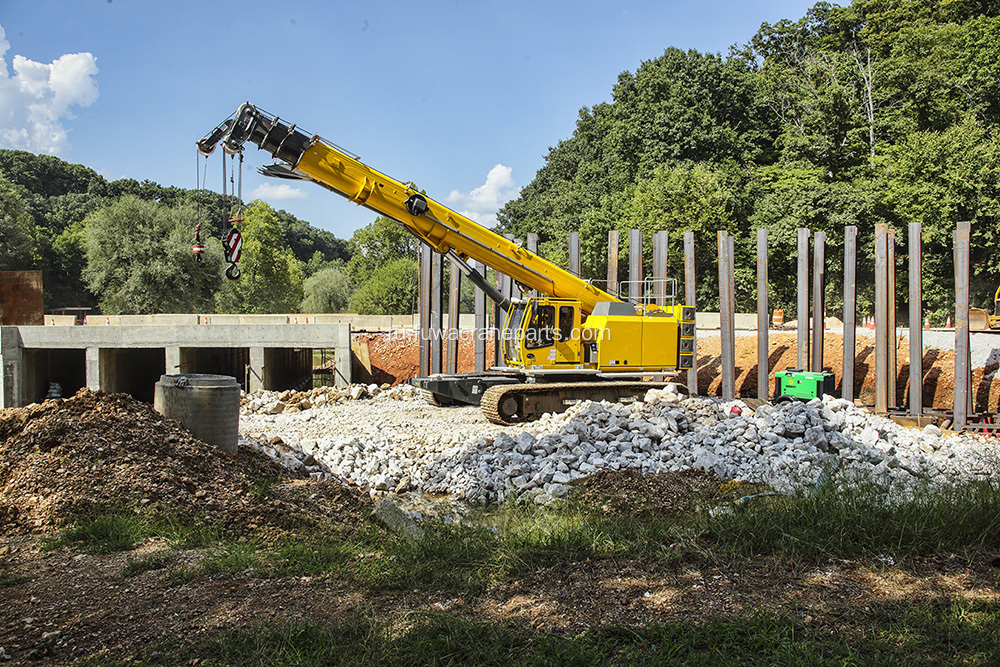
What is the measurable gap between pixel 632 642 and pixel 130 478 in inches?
186

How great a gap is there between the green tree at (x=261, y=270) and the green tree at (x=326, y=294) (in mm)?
5343

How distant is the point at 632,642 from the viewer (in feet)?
11.8

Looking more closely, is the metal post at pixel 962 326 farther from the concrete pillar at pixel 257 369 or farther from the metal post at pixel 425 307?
the concrete pillar at pixel 257 369

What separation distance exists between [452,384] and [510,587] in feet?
29.8

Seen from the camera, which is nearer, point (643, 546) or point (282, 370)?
point (643, 546)

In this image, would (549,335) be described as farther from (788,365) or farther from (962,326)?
(788,365)

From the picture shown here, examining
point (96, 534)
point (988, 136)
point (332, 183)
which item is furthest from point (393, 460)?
point (988, 136)

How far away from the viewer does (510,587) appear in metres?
4.40

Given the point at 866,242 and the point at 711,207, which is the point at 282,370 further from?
the point at 866,242

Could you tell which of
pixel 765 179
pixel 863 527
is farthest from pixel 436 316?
pixel 765 179

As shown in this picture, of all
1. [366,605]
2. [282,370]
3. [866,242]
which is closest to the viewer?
[366,605]

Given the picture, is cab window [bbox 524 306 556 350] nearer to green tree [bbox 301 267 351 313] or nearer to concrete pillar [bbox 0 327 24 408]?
concrete pillar [bbox 0 327 24 408]

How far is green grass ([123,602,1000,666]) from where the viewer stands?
336cm

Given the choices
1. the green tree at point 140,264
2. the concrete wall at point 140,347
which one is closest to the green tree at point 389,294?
the green tree at point 140,264
